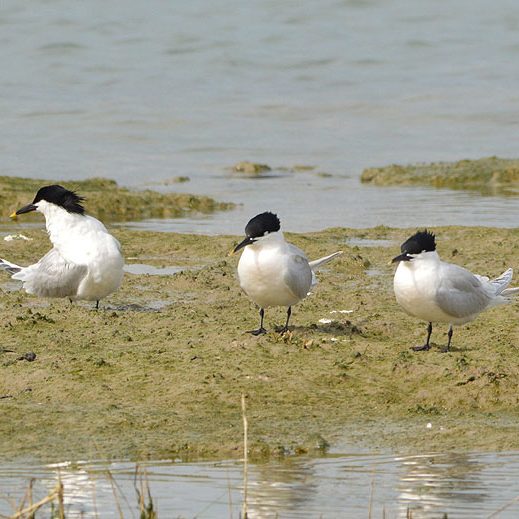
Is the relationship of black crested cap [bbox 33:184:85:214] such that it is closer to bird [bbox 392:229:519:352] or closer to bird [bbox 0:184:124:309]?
bird [bbox 0:184:124:309]

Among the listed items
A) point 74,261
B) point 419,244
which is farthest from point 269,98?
point 419,244

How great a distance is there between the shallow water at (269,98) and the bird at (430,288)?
17.1ft

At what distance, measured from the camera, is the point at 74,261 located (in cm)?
Result: 883

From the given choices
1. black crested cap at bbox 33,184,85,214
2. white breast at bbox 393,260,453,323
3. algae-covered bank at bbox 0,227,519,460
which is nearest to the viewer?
algae-covered bank at bbox 0,227,519,460

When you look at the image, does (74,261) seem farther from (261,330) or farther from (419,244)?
(419,244)

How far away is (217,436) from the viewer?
19.4 feet

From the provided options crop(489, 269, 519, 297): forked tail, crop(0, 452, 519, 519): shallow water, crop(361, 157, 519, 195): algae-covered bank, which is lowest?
crop(0, 452, 519, 519): shallow water

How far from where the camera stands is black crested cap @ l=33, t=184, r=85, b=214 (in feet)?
30.2


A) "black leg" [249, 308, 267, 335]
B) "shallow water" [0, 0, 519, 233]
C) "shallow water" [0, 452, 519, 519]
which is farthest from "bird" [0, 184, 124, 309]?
"shallow water" [0, 0, 519, 233]

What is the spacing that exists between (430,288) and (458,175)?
8942mm

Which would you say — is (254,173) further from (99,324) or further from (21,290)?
(99,324)

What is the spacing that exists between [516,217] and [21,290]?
18.8 feet

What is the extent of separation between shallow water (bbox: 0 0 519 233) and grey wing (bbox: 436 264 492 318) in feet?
16.7

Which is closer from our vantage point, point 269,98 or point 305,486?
point 305,486
